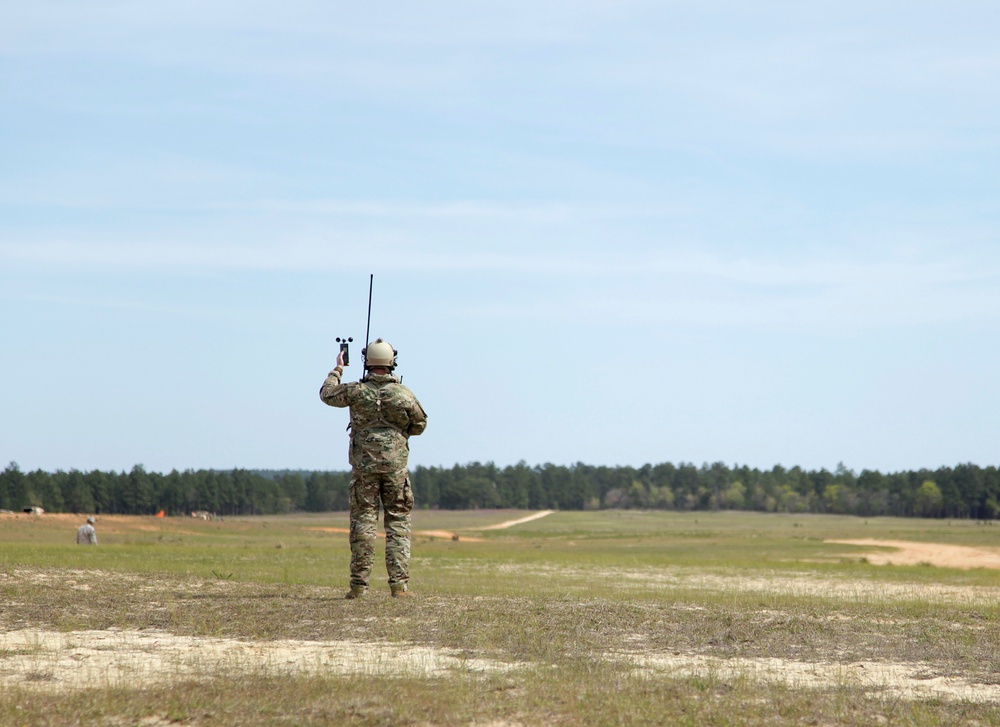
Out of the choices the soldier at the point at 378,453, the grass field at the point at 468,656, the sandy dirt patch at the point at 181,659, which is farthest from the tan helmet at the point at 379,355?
the sandy dirt patch at the point at 181,659

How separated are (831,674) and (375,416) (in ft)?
25.7

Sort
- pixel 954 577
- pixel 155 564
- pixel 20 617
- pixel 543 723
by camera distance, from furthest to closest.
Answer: pixel 954 577 < pixel 155 564 < pixel 20 617 < pixel 543 723

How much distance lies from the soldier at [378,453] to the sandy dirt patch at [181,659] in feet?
14.0

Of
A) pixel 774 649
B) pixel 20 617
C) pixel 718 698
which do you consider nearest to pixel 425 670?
pixel 718 698

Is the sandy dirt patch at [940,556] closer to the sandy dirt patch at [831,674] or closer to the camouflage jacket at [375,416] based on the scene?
the camouflage jacket at [375,416]

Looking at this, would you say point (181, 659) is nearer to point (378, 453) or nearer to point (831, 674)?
point (378, 453)

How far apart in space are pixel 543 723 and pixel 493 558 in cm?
2927

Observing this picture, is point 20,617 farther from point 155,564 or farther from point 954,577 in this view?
point 954,577

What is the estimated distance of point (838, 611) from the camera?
15.8m

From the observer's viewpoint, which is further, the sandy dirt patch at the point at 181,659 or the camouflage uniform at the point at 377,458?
the camouflage uniform at the point at 377,458

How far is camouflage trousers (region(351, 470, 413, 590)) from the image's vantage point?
1636 cm

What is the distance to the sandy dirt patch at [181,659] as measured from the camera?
404 inches

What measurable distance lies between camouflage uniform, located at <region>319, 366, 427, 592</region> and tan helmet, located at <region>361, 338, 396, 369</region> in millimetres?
183

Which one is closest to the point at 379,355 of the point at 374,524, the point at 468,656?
the point at 374,524
